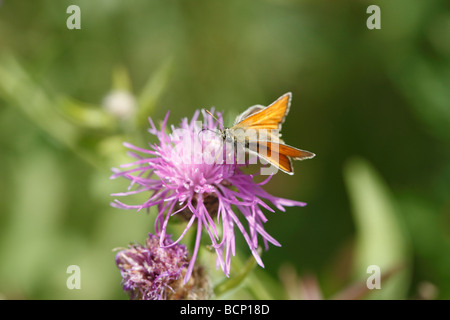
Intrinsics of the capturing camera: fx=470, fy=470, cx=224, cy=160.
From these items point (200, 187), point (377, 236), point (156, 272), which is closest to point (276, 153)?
point (200, 187)

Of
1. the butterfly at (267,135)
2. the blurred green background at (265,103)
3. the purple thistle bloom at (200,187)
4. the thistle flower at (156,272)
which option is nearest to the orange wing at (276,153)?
the butterfly at (267,135)

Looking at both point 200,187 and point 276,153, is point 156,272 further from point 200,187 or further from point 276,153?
point 276,153

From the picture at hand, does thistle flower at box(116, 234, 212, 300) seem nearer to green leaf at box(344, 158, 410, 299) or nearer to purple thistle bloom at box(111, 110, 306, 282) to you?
purple thistle bloom at box(111, 110, 306, 282)

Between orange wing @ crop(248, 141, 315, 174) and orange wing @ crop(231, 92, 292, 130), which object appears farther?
orange wing @ crop(231, 92, 292, 130)

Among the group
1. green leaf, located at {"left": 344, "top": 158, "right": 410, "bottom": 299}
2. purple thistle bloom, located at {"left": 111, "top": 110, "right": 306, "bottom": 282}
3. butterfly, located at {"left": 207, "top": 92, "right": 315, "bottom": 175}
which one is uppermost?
butterfly, located at {"left": 207, "top": 92, "right": 315, "bottom": 175}

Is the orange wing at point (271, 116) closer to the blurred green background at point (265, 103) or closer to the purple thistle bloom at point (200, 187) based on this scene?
the purple thistle bloom at point (200, 187)

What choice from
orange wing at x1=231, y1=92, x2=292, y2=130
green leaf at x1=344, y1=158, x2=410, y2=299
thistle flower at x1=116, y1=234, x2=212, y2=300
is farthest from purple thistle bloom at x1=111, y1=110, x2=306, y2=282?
green leaf at x1=344, y1=158, x2=410, y2=299

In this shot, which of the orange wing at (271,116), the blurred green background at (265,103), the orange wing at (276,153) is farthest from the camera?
the blurred green background at (265,103)
